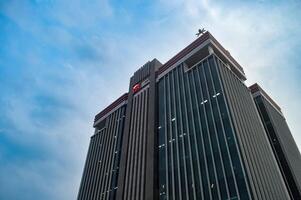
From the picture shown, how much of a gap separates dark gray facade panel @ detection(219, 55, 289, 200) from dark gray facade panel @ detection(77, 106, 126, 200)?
1571 inches

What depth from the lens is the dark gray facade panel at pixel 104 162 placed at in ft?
245

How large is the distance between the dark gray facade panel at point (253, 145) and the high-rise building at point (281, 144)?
14.1 meters

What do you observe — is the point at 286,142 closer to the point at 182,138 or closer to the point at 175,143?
the point at 182,138

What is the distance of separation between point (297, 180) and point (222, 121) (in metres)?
34.3

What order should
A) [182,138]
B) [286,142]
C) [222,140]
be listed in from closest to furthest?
[222,140]
[182,138]
[286,142]

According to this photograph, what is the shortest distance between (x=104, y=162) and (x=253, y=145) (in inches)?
1943

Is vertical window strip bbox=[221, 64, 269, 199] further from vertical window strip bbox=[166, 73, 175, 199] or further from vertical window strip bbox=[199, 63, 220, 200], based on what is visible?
vertical window strip bbox=[166, 73, 175, 199]

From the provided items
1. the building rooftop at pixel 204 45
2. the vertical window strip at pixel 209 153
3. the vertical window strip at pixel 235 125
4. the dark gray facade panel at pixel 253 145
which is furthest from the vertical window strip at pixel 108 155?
the dark gray facade panel at pixel 253 145

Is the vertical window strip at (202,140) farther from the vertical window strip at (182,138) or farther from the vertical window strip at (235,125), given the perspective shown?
the vertical window strip at (235,125)

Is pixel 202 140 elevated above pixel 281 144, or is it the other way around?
pixel 281 144

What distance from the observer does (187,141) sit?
5597 centimetres

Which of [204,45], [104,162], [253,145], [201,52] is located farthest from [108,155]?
[253,145]

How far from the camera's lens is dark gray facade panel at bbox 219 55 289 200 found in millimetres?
44469

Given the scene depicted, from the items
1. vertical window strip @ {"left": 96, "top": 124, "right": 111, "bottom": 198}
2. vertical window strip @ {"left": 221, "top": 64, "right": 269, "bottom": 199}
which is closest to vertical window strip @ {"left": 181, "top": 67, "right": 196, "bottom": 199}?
vertical window strip @ {"left": 221, "top": 64, "right": 269, "bottom": 199}
